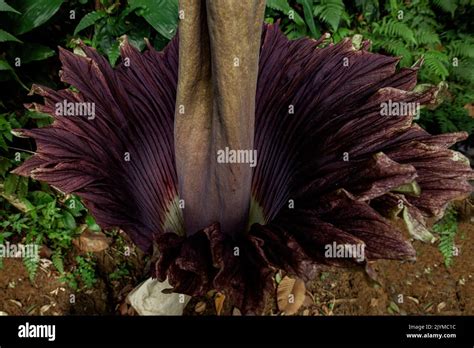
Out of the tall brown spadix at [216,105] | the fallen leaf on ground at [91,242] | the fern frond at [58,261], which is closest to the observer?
the tall brown spadix at [216,105]

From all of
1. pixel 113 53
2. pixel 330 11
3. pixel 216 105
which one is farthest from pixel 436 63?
pixel 216 105

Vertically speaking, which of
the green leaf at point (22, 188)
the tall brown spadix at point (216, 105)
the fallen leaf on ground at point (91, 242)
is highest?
the tall brown spadix at point (216, 105)

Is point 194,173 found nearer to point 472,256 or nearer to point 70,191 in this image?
point 70,191

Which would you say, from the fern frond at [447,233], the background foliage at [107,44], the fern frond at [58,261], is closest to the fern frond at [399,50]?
the background foliage at [107,44]

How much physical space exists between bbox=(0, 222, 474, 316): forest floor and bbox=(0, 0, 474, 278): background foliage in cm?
6

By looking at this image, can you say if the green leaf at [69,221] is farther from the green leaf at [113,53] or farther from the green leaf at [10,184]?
the green leaf at [113,53]

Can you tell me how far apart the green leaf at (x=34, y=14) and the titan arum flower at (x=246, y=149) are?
86 cm

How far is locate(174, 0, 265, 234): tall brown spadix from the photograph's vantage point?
0.87 metres

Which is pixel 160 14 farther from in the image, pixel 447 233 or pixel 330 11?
pixel 447 233

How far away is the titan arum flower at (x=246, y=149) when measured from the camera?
0.90m

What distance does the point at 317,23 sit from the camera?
253cm

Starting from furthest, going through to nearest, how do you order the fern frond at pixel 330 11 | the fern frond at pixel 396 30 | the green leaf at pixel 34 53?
1. the fern frond at pixel 396 30
2. the fern frond at pixel 330 11
3. the green leaf at pixel 34 53

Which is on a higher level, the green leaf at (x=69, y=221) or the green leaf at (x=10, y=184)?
the green leaf at (x=10, y=184)

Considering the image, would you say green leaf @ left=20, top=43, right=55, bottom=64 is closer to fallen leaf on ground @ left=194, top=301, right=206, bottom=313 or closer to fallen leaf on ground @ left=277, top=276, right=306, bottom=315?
fallen leaf on ground @ left=194, top=301, right=206, bottom=313
